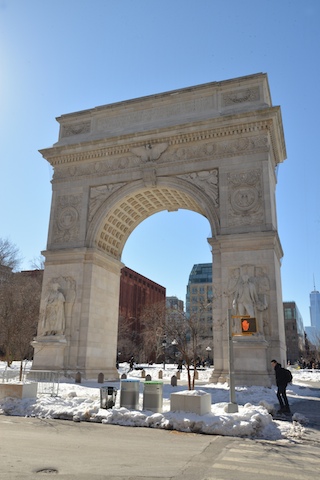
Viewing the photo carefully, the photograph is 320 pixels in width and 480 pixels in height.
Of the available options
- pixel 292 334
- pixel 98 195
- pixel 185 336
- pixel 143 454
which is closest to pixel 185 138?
pixel 98 195

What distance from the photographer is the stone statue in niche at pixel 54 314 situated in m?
25.1

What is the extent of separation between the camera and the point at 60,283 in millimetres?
26594

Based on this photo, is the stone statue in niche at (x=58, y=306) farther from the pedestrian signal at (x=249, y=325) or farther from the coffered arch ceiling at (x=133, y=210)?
the pedestrian signal at (x=249, y=325)

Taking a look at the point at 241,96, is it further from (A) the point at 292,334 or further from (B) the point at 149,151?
(A) the point at 292,334

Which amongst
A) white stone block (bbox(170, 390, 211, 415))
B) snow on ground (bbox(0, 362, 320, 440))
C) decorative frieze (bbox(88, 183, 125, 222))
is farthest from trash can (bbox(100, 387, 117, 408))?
decorative frieze (bbox(88, 183, 125, 222))

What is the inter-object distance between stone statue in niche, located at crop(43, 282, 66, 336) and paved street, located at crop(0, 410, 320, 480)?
48.7 ft

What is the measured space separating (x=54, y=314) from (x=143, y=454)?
18758 mm

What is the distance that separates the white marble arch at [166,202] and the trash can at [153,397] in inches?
393

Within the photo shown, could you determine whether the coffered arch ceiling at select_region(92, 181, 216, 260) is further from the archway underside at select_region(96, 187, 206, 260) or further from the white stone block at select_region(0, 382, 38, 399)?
the white stone block at select_region(0, 382, 38, 399)

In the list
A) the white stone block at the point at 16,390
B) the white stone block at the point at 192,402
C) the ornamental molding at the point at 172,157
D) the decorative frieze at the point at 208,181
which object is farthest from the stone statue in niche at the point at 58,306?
the white stone block at the point at 192,402

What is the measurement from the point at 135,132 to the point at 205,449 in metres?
22.3

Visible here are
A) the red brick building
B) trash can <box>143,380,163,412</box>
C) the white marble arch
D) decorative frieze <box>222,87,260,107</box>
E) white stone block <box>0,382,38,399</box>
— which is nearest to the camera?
trash can <box>143,380,163,412</box>

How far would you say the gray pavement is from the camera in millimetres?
6410

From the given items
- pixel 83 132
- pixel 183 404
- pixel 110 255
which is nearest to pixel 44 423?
pixel 183 404
